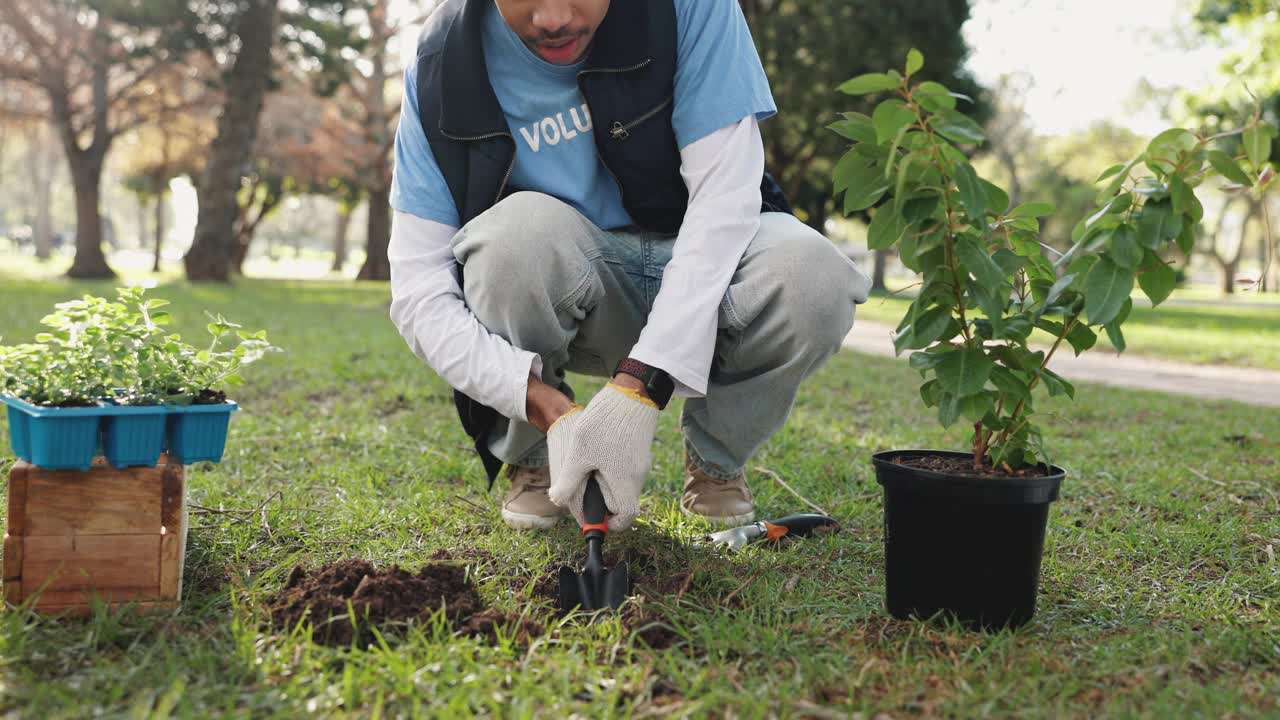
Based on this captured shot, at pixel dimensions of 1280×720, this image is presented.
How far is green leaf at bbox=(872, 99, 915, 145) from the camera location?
5.08 feet

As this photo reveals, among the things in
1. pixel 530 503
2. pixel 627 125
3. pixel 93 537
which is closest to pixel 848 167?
pixel 627 125

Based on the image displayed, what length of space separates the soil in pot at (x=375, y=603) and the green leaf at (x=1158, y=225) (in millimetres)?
1236

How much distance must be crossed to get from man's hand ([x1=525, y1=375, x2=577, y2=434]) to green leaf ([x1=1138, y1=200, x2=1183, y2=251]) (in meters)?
1.16

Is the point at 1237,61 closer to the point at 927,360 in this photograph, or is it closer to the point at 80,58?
the point at 927,360

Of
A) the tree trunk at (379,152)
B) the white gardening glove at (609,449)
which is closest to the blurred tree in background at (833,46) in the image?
the tree trunk at (379,152)

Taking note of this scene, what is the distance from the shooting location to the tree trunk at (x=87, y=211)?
18.6m

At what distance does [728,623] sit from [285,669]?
0.76 metres

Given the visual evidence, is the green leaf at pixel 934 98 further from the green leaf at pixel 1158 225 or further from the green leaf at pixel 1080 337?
the green leaf at pixel 1080 337

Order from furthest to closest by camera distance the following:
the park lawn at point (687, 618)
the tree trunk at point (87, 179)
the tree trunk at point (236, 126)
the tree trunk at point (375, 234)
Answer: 1. the tree trunk at point (375, 234)
2. the tree trunk at point (87, 179)
3. the tree trunk at point (236, 126)
4. the park lawn at point (687, 618)

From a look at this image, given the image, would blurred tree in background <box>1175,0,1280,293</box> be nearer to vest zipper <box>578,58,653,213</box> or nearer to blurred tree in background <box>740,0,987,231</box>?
blurred tree in background <box>740,0,987,231</box>

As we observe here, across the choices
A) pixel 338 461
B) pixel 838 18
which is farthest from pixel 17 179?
pixel 338 461

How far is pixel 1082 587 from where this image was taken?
6.74 feet

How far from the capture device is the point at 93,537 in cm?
172

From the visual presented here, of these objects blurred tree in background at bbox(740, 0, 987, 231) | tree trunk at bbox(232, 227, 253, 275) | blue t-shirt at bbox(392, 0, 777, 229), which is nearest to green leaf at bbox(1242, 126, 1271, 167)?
blue t-shirt at bbox(392, 0, 777, 229)
